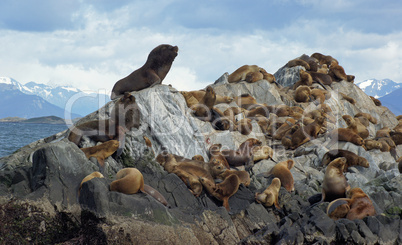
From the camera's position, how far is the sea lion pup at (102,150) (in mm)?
8438

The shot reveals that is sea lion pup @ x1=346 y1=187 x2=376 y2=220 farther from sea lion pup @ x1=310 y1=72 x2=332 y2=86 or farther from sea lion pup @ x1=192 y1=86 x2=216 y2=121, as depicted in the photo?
sea lion pup @ x1=310 y1=72 x2=332 y2=86

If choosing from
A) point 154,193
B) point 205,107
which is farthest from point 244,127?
point 154,193

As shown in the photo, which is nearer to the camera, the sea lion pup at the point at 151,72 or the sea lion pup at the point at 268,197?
the sea lion pup at the point at 268,197

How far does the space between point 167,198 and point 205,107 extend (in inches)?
205

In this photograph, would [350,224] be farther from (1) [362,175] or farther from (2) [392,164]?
(2) [392,164]

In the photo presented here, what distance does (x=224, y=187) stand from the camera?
27.5 ft

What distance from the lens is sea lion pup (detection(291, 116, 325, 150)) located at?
12899 mm

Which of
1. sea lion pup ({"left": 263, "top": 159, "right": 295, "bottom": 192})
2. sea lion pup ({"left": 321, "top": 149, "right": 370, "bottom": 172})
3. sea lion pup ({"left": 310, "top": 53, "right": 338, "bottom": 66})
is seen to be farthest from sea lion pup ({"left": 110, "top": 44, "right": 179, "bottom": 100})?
sea lion pup ({"left": 310, "top": 53, "right": 338, "bottom": 66})

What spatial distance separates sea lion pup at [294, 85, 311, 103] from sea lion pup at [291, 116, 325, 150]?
3956 millimetres

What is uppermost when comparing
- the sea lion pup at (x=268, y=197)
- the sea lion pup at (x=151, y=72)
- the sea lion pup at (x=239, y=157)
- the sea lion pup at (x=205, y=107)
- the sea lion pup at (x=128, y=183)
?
the sea lion pup at (x=151, y=72)

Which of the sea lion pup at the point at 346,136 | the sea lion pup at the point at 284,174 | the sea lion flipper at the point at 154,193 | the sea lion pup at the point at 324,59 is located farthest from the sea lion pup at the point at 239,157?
the sea lion pup at the point at 324,59

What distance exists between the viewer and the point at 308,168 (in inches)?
446

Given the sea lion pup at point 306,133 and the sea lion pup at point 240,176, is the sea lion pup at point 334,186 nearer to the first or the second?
the sea lion pup at point 240,176

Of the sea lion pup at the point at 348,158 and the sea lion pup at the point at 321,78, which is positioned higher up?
the sea lion pup at the point at 321,78
